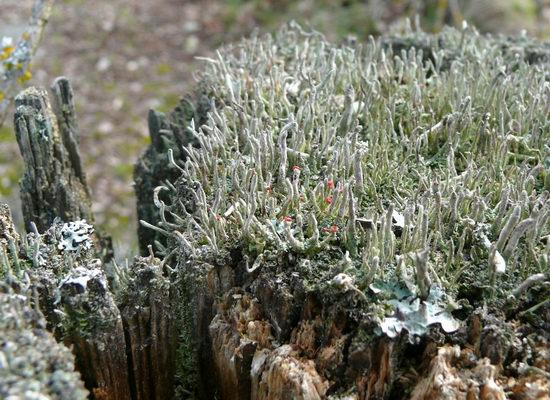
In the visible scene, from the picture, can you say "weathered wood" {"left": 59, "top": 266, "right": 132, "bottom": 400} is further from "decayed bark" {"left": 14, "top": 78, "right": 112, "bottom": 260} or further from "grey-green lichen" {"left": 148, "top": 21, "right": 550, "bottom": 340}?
"decayed bark" {"left": 14, "top": 78, "right": 112, "bottom": 260}

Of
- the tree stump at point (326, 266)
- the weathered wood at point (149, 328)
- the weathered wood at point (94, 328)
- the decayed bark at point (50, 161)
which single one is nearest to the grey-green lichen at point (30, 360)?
the tree stump at point (326, 266)

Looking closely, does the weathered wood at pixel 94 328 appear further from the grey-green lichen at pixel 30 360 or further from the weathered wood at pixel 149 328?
the grey-green lichen at pixel 30 360

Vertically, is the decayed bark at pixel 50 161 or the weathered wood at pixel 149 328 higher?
the decayed bark at pixel 50 161

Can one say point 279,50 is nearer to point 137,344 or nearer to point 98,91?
point 137,344

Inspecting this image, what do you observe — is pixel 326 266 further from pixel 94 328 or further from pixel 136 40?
pixel 136 40

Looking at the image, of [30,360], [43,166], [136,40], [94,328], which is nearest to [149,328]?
[94,328]

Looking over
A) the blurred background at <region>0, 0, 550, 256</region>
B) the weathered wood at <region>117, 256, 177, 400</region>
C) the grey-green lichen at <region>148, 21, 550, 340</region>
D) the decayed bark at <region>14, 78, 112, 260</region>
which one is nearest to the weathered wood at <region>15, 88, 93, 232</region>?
the decayed bark at <region>14, 78, 112, 260</region>

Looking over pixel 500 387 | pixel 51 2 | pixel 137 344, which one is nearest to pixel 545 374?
pixel 500 387
